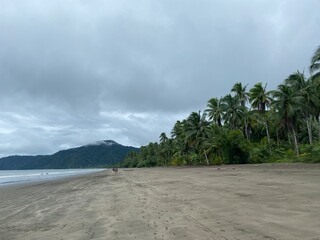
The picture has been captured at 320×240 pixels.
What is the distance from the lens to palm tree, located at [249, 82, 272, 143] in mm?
59881

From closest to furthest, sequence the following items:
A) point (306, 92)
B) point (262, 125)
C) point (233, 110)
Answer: point (306, 92) → point (233, 110) → point (262, 125)

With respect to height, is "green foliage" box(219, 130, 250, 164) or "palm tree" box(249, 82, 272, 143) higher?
"palm tree" box(249, 82, 272, 143)

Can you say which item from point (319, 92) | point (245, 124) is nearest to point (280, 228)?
point (319, 92)

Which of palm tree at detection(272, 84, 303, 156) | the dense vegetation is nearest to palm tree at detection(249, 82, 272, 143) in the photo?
the dense vegetation

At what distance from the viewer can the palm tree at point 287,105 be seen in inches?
1790

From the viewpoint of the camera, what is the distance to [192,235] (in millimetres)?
6742

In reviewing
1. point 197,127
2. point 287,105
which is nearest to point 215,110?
point 197,127

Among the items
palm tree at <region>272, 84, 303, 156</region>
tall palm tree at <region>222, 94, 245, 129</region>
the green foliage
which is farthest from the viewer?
tall palm tree at <region>222, 94, 245, 129</region>

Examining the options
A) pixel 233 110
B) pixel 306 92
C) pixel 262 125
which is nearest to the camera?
pixel 306 92

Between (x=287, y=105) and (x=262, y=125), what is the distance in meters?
24.8

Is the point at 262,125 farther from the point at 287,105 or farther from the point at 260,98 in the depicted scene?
the point at 287,105

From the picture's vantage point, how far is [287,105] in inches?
1816

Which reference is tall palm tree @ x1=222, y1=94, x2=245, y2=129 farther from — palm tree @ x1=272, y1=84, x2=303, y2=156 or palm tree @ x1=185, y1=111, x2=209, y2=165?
palm tree @ x1=272, y1=84, x2=303, y2=156

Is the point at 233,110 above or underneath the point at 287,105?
above
